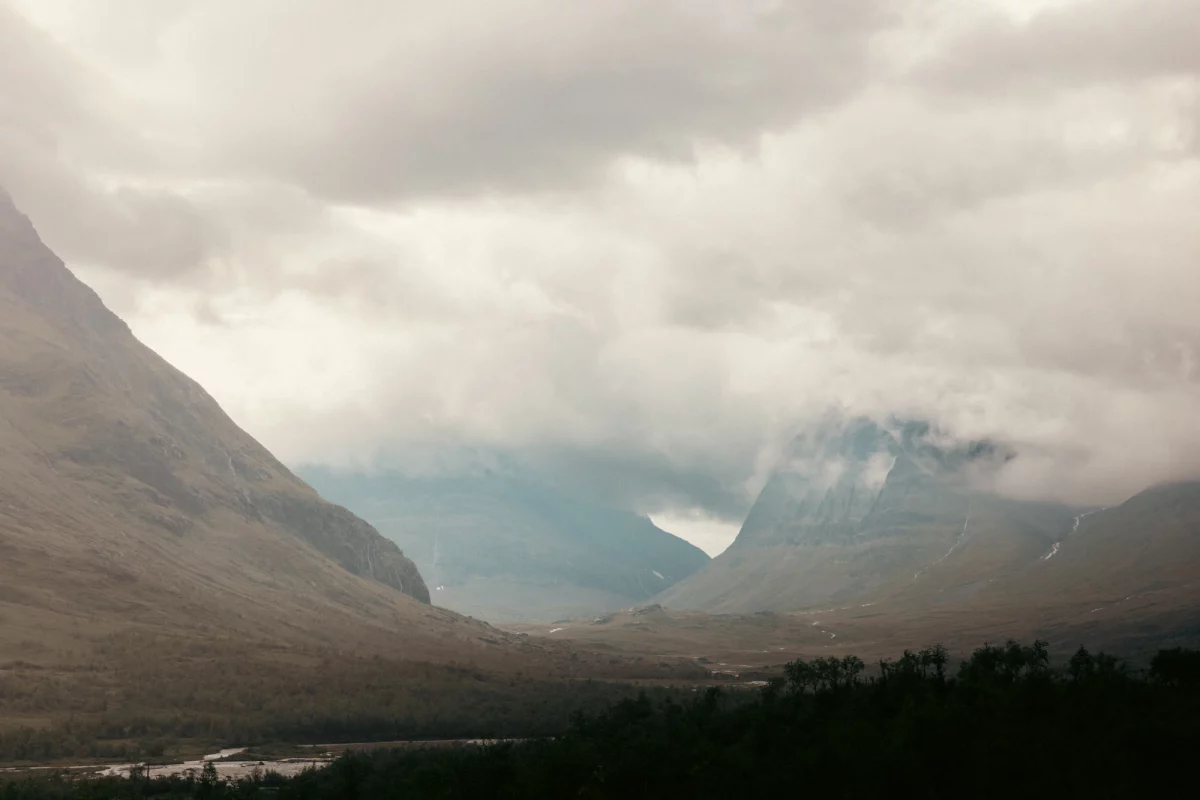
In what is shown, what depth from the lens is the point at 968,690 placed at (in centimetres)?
19450

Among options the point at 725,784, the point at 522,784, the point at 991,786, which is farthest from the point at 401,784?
the point at 991,786

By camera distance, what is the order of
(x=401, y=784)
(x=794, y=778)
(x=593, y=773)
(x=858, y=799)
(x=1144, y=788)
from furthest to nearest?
(x=401, y=784), (x=593, y=773), (x=794, y=778), (x=858, y=799), (x=1144, y=788)

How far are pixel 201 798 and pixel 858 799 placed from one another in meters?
111

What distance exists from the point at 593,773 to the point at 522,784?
11.7m

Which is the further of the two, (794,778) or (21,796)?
(21,796)

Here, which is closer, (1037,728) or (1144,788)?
(1144,788)

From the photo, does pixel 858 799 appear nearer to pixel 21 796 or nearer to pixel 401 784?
pixel 401 784

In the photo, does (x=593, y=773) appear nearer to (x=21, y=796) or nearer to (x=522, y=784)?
(x=522, y=784)

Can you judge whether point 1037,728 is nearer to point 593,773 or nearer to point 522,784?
point 593,773

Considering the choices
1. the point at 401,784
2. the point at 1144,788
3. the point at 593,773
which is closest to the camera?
the point at 1144,788

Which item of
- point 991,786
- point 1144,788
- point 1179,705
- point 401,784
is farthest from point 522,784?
point 1179,705

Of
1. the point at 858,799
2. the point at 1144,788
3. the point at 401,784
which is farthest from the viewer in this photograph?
the point at 401,784

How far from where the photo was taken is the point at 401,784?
7613 inches

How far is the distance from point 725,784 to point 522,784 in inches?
1219
